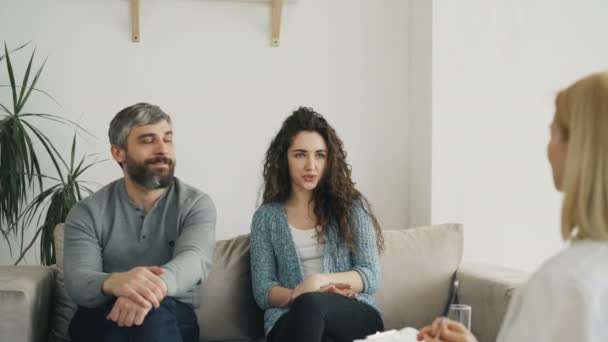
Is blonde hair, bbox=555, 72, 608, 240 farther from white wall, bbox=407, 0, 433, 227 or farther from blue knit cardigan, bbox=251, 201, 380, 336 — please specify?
white wall, bbox=407, 0, 433, 227

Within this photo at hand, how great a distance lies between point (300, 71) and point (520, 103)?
105 cm

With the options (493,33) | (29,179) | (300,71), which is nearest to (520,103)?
(493,33)

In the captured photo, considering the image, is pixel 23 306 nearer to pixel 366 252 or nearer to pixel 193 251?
pixel 193 251

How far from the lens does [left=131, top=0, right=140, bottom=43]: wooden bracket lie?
2982 mm

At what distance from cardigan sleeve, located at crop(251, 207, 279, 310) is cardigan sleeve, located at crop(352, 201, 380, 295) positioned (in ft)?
0.95

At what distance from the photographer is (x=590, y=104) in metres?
0.96

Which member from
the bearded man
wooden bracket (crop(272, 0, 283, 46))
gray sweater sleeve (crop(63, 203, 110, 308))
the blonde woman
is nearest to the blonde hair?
the blonde woman

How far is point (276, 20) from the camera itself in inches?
123

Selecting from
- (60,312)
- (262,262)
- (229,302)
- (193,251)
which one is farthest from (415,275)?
(60,312)

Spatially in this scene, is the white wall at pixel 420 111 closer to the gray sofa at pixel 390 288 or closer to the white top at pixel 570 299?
the gray sofa at pixel 390 288

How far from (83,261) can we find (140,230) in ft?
0.68

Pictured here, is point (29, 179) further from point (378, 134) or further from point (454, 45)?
point (454, 45)

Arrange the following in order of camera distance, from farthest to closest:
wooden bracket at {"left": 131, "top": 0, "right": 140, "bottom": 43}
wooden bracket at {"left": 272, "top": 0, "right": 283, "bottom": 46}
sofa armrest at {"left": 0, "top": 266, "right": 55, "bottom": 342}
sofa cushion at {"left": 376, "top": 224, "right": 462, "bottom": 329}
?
wooden bracket at {"left": 272, "top": 0, "right": 283, "bottom": 46}
wooden bracket at {"left": 131, "top": 0, "right": 140, "bottom": 43}
sofa cushion at {"left": 376, "top": 224, "right": 462, "bottom": 329}
sofa armrest at {"left": 0, "top": 266, "right": 55, "bottom": 342}

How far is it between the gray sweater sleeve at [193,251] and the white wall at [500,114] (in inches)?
51.0
